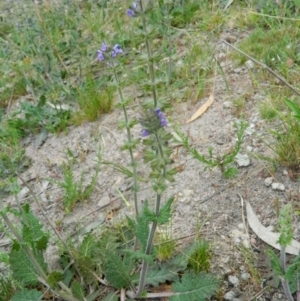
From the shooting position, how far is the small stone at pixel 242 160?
8.16ft

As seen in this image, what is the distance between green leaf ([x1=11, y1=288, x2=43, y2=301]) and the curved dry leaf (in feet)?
3.03

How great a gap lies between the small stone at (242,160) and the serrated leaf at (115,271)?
0.81 meters

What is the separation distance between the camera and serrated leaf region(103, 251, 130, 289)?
2.02 meters

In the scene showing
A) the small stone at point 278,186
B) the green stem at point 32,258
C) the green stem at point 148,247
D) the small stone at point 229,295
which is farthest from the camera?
the small stone at point 278,186

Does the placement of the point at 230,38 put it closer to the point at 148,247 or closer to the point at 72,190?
the point at 72,190

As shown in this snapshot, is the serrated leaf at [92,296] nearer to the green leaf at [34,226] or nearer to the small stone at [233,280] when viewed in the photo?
the green leaf at [34,226]

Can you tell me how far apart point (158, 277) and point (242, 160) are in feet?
2.52

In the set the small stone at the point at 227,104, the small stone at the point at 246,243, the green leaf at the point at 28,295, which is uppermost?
the green leaf at the point at 28,295

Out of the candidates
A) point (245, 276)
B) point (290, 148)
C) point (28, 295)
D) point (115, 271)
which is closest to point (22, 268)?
point (28, 295)

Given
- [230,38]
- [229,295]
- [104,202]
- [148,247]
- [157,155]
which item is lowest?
[229,295]

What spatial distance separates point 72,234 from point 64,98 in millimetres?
1213

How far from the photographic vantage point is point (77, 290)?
2.01m

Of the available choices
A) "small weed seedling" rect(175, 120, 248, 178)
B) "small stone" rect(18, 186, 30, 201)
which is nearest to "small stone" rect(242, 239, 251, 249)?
"small weed seedling" rect(175, 120, 248, 178)

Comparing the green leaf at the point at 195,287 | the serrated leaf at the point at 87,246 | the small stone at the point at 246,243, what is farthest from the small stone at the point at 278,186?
the serrated leaf at the point at 87,246
